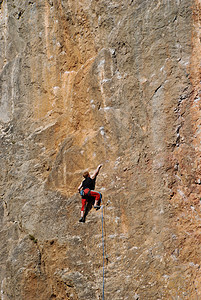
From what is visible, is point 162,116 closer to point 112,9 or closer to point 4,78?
point 112,9

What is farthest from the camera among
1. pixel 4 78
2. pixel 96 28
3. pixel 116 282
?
pixel 4 78

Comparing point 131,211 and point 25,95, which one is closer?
point 131,211

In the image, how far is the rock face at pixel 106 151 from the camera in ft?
29.0

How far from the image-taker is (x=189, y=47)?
9.08 m

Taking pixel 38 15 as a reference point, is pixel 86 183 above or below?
below

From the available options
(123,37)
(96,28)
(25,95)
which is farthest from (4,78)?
(123,37)

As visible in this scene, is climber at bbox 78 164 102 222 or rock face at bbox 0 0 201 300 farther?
climber at bbox 78 164 102 222

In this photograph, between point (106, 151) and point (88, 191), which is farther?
point (106, 151)

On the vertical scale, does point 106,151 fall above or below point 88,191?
above

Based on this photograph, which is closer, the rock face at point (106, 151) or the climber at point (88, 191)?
the rock face at point (106, 151)

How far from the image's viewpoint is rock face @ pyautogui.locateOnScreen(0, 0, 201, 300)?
8.85 meters

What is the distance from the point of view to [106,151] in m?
9.76

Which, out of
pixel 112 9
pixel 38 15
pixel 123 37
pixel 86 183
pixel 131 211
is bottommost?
pixel 131 211

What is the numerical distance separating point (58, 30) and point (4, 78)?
→ 8.00 ft
